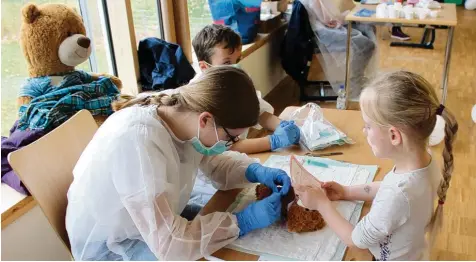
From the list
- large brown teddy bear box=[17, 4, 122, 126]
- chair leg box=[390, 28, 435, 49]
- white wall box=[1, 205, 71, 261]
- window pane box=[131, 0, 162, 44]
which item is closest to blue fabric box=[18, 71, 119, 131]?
large brown teddy bear box=[17, 4, 122, 126]

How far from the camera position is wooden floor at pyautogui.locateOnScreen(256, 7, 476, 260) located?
203cm

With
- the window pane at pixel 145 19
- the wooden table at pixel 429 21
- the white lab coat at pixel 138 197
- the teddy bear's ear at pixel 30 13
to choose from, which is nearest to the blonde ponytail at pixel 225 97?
the white lab coat at pixel 138 197

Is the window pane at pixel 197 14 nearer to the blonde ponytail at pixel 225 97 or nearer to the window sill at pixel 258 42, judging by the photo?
the window sill at pixel 258 42

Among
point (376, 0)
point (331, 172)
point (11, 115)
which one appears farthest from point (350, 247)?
point (376, 0)

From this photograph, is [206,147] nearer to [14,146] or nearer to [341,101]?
[14,146]

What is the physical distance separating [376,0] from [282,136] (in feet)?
8.71

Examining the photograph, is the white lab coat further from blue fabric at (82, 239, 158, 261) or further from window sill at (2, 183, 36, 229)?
window sill at (2, 183, 36, 229)

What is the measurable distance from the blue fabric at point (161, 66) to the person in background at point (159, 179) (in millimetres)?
962

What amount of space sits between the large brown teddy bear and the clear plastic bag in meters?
0.77

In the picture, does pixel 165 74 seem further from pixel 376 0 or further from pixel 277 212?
pixel 376 0

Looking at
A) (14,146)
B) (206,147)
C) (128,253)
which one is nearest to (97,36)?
(14,146)

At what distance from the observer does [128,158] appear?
108 centimetres

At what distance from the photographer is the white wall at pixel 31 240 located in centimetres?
143

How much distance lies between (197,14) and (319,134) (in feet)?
5.63
